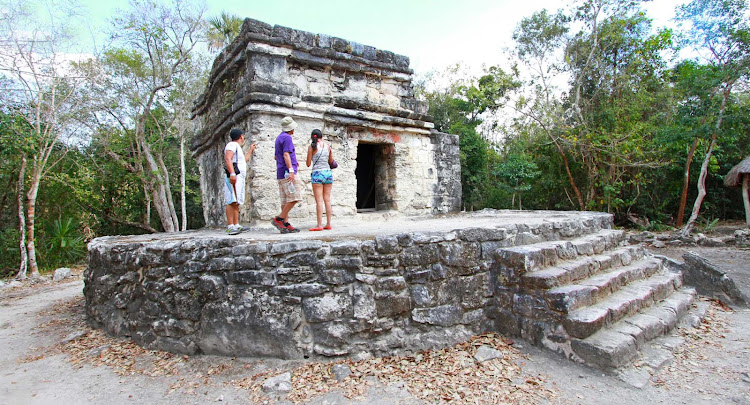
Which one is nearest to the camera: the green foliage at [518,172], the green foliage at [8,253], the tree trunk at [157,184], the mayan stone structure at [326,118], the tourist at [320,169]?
the tourist at [320,169]

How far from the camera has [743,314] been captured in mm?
4543

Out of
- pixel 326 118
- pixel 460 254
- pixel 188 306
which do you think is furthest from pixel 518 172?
pixel 188 306

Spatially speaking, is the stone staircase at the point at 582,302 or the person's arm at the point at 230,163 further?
the person's arm at the point at 230,163

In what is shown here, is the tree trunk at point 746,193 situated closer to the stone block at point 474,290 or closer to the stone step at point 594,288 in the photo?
the stone step at point 594,288

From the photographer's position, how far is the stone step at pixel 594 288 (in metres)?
3.36

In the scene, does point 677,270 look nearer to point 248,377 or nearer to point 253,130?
point 248,377

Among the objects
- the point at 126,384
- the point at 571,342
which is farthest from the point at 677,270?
the point at 126,384

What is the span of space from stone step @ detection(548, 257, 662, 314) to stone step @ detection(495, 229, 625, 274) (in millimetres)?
291

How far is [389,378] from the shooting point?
123 inches

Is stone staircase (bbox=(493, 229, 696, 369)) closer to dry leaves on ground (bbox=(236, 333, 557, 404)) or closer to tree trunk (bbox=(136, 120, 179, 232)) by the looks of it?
dry leaves on ground (bbox=(236, 333, 557, 404))

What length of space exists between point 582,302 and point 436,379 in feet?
5.03

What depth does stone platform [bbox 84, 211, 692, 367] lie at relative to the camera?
3324 millimetres

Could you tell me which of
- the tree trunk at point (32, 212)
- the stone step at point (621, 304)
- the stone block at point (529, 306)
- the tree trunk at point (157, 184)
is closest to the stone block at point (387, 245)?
the stone block at point (529, 306)

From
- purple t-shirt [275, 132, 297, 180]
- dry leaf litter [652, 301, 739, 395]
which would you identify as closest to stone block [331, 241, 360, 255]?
purple t-shirt [275, 132, 297, 180]
